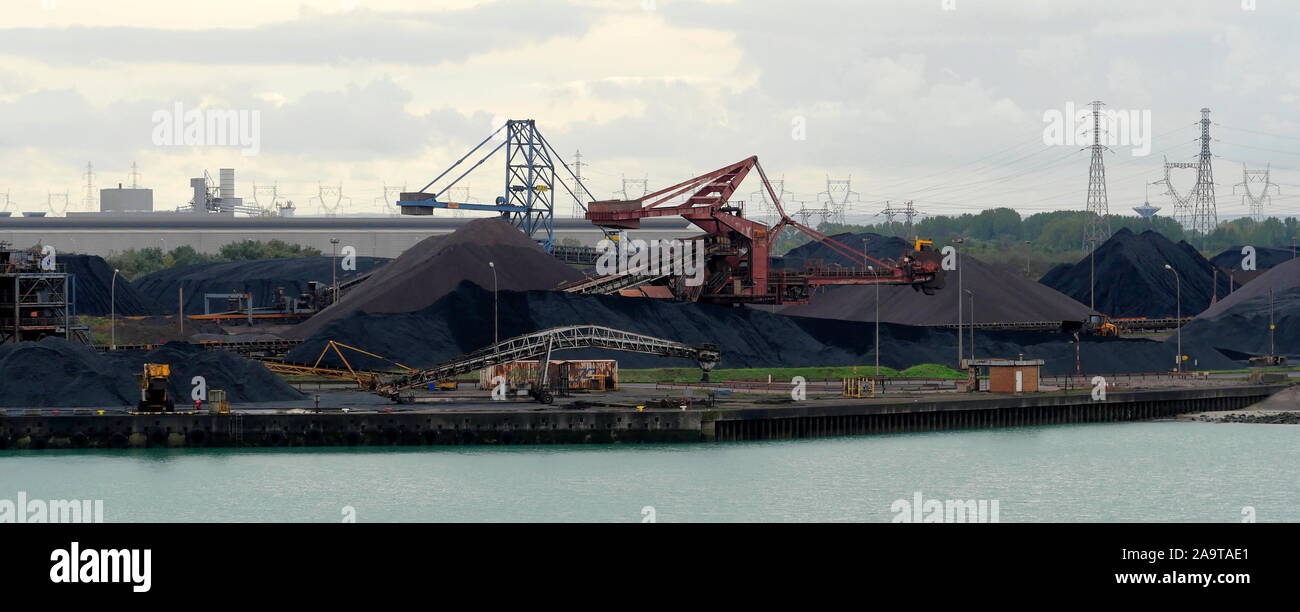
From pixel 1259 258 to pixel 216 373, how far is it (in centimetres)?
14577

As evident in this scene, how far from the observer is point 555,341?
78812mm

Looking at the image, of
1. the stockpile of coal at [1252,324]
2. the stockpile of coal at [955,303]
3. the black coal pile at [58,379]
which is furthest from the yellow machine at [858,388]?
the stockpile of coal at [1252,324]

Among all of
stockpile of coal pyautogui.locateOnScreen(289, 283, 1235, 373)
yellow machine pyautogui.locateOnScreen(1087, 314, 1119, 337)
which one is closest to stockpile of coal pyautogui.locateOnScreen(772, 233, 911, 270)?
yellow machine pyautogui.locateOnScreen(1087, 314, 1119, 337)

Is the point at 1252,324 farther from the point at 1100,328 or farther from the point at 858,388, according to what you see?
the point at 858,388

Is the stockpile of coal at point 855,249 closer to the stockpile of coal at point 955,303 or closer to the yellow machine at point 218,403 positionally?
the stockpile of coal at point 955,303

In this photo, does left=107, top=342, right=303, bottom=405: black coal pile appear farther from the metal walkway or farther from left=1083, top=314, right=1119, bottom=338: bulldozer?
left=1083, top=314, right=1119, bottom=338: bulldozer

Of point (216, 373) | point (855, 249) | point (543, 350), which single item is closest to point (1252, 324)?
point (855, 249)

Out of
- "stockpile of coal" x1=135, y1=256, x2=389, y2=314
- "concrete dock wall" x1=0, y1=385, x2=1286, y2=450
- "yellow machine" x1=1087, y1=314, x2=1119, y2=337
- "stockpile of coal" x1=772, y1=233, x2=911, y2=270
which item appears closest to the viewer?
"concrete dock wall" x1=0, y1=385, x2=1286, y2=450

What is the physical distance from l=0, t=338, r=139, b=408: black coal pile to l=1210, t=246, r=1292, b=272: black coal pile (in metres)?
140

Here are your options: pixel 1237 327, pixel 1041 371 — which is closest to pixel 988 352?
pixel 1041 371

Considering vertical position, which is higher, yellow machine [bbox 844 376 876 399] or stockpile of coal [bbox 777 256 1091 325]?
stockpile of coal [bbox 777 256 1091 325]

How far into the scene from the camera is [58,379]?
72500mm

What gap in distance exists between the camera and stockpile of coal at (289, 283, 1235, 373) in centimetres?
9325

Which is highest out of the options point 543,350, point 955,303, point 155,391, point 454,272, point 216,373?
point 454,272
